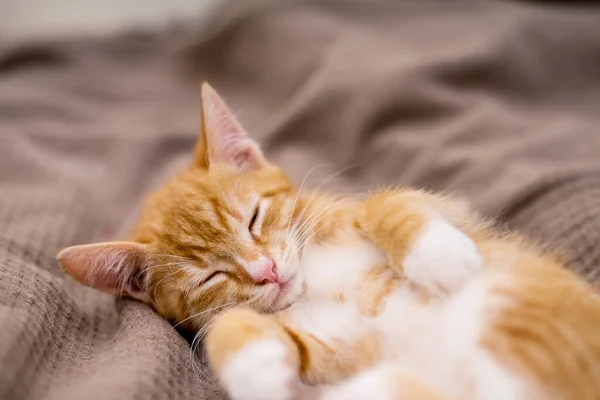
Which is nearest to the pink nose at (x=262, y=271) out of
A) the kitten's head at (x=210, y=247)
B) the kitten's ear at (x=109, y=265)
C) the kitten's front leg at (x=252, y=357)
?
the kitten's head at (x=210, y=247)

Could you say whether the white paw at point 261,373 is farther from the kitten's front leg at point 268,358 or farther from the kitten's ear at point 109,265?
the kitten's ear at point 109,265

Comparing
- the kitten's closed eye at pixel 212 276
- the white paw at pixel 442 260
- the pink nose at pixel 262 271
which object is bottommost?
the kitten's closed eye at pixel 212 276

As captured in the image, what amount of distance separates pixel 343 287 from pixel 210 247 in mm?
274

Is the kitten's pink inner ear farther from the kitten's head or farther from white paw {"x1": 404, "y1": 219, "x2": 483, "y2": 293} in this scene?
white paw {"x1": 404, "y1": 219, "x2": 483, "y2": 293}

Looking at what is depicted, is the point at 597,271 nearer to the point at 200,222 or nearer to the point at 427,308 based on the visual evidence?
the point at 427,308

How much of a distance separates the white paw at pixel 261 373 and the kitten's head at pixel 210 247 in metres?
0.21

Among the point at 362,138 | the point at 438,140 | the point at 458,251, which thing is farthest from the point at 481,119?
the point at 458,251

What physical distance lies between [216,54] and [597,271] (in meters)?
1.59

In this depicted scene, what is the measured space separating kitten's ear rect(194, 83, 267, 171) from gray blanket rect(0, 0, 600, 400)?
0.35 m

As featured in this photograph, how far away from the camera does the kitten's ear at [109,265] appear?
1121 mm

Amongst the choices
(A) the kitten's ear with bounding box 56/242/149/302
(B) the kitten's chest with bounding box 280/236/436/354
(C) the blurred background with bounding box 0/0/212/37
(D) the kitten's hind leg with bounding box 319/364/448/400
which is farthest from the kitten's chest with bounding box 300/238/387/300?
(C) the blurred background with bounding box 0/0/212/37

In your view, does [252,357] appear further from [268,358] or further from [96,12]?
[96,12]

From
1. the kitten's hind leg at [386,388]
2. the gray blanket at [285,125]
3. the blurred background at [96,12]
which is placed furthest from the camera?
the blurred background at [96,12]

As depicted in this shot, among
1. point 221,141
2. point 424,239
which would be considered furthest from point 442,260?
point 221,141
